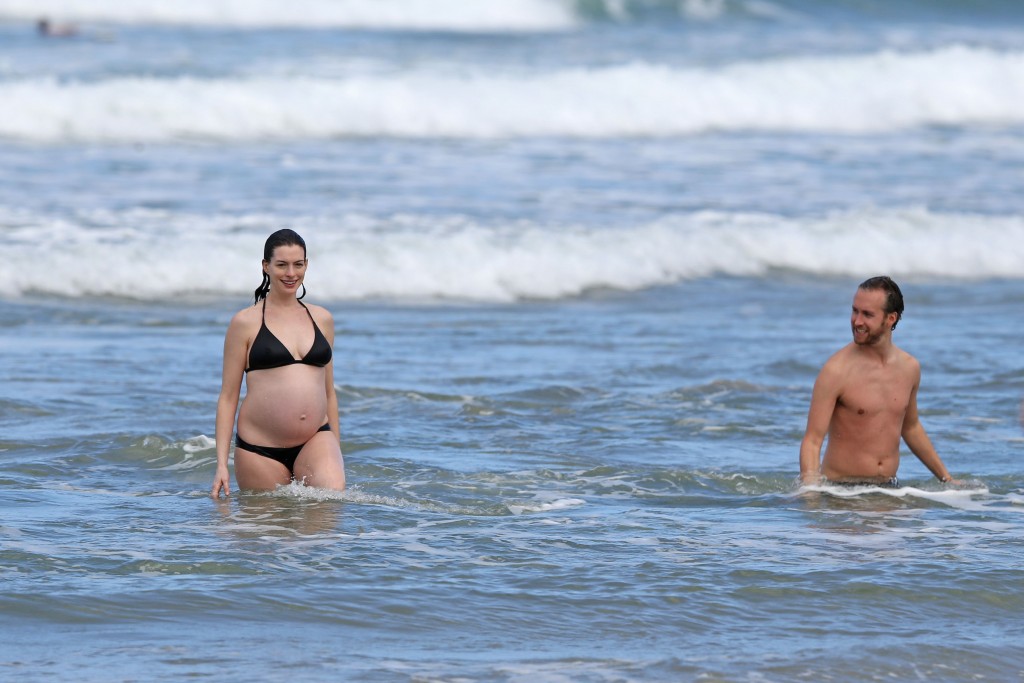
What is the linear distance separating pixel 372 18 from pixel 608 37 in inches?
242

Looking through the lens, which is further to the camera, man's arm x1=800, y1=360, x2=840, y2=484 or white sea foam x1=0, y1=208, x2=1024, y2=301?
white sea foam x1=0, y1=208, x2=1024, y2=301

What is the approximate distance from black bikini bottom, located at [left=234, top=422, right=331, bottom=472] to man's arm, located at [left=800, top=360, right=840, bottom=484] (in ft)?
7.74

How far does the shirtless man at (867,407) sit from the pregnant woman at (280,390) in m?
2.38

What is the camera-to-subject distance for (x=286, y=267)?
714cm

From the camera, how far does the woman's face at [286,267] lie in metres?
7.09

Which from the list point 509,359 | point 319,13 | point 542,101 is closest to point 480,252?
point 509,359

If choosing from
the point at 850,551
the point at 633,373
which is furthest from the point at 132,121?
the point at 850,551

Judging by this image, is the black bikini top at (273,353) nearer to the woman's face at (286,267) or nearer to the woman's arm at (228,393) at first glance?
the woman's arm at (228,393)

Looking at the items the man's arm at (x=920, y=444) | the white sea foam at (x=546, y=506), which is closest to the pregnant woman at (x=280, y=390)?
the white sea foam at (x=546, y=506)

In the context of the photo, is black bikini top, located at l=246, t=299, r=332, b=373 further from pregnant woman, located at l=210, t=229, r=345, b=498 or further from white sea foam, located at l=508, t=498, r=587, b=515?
white sea foam, located at l=508, t=498, r=587, b=515

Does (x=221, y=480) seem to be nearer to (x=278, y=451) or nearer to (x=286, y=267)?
(x=278, y=451)

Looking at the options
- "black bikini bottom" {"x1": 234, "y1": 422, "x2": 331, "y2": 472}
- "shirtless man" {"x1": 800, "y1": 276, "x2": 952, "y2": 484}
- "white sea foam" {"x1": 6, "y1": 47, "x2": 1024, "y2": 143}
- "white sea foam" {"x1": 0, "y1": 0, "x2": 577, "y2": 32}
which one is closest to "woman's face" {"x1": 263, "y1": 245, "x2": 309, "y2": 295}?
"black bikini bottom" {"x1": 234, "y1": 422, "x2": 331, "y2": 472}

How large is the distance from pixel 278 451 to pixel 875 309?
116 inches

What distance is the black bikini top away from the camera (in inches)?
286
